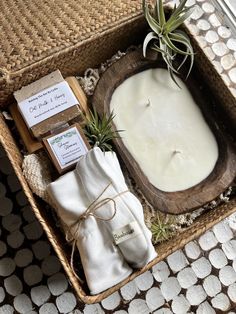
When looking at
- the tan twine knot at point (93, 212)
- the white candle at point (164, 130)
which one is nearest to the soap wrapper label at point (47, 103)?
the white candle at point (164, 130)

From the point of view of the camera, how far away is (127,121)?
1.22 m

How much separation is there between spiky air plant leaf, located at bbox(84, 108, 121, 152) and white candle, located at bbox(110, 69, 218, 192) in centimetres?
3

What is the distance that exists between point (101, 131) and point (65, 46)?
0.20m

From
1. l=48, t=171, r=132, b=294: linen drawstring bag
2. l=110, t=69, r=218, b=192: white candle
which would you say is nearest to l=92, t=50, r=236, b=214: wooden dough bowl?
l=110, t=69, r=218, b=192: white candle

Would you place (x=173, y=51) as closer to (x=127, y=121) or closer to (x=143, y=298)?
(x=127, y=121)

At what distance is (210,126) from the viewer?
1.24m

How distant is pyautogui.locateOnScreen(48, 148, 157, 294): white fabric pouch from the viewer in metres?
1.07

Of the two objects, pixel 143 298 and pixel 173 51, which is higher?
pixel 173 51

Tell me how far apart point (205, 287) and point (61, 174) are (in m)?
0.40

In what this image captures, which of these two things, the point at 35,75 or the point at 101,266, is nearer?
the point at 101,266

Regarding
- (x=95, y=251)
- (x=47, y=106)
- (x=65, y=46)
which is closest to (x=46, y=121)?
(x=47, y=106)

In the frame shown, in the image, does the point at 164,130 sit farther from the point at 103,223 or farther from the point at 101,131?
the point at 103,223

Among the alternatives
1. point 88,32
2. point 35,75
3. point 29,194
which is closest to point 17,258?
point 29,194

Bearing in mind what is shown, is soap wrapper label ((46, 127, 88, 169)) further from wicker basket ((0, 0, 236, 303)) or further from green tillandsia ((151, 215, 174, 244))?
green tillandsia ((151, 215, 174, 244))
